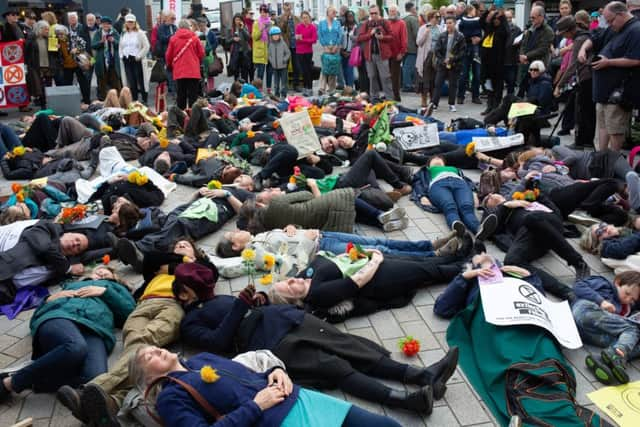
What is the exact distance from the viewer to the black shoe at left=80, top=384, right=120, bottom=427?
11.8 ft

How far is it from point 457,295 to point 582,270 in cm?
131

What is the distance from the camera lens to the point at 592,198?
6.41 m

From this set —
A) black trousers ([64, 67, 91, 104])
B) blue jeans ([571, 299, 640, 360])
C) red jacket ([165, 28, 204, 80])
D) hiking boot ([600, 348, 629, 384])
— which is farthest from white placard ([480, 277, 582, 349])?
black trousers ([64, 67, 91, 104])

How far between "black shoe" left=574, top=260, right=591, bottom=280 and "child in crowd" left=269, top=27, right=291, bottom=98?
10.8 m

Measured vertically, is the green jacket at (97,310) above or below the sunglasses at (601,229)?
below

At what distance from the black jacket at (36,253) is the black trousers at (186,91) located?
7.01 meters

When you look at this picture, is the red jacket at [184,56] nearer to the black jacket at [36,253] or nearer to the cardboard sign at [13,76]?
the cardboard sign at [13,76]

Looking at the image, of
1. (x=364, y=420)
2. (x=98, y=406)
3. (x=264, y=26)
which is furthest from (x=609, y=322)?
(x=264, y=26)

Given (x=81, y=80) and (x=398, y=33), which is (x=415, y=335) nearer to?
(x=398, y=33)

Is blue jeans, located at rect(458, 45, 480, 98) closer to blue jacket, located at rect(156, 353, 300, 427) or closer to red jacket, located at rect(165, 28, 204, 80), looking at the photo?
red jacket, located at rect(165, 28, 204, 80)

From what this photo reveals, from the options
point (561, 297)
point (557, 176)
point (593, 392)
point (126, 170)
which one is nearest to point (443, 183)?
point (557, 176)

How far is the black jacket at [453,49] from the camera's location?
1223cm

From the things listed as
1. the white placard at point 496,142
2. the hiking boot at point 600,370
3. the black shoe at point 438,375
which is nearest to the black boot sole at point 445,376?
the black shoe at point 438,375

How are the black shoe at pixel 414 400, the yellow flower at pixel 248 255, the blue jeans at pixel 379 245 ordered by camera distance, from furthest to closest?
the blue jeans at pixel 379 245 < the yellow flower at pixel 248 255 < the black shoe at pixel 414 400
